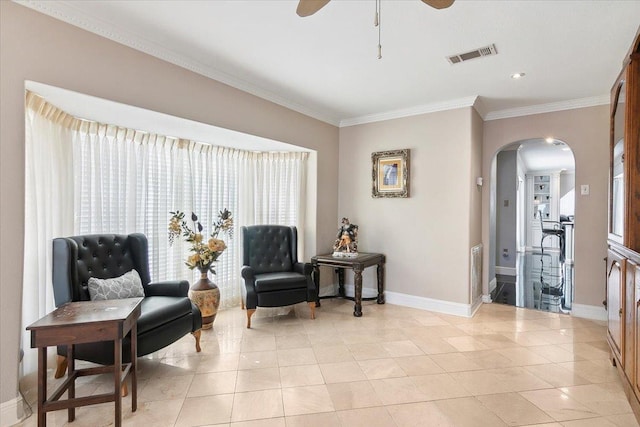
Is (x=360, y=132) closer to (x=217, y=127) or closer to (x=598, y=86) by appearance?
(x=217, y=127)

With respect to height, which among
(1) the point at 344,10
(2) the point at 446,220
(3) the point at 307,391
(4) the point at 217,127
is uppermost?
(1) the point at 344,10

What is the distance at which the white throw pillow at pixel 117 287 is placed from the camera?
2.44 m

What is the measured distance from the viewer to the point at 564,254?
7754mm

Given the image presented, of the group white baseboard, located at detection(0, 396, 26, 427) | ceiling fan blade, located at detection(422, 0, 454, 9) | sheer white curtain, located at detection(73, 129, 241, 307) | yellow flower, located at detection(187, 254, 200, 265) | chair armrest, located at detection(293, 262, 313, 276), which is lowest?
white baseboard, located at detection(0, 396, 26, 427)

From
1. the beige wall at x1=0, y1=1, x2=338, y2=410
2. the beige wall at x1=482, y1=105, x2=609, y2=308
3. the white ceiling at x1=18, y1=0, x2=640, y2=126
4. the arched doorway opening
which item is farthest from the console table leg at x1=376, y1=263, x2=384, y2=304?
the beige wall at x1=0, y1=1, x2=338, y2=410

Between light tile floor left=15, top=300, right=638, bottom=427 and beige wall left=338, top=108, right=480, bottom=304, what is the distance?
727mm

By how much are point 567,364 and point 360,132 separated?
360 centimetres

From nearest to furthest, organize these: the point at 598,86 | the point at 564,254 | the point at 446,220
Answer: the point at 598,86, the point at 446,220, the point at 564,254

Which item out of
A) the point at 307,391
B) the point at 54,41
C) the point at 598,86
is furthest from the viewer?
the point at 598,86

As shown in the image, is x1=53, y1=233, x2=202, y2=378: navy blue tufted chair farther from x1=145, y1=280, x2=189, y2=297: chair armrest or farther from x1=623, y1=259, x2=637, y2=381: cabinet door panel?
x1=623, y1=259, x2=637, y2=381: cabinet door panel

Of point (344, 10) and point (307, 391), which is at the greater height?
point (344, 10)

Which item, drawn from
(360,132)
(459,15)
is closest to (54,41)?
(459,15)

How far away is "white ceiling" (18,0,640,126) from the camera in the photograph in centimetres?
214

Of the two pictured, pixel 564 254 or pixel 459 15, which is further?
pixel 564 254
